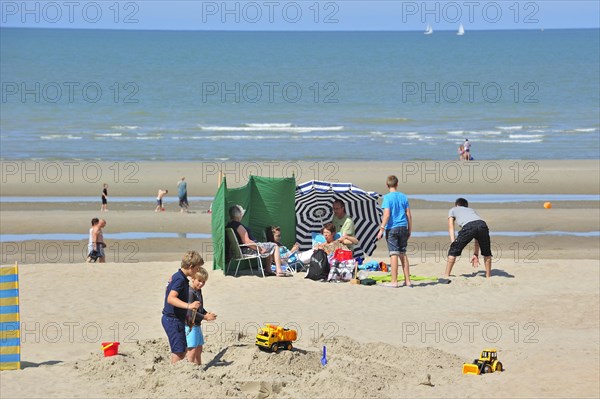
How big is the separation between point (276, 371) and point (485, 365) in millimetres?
2309

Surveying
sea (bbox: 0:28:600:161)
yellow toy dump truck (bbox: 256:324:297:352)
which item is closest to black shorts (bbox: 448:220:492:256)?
yellow toy dump truck (bbox: 256:324:297:352)

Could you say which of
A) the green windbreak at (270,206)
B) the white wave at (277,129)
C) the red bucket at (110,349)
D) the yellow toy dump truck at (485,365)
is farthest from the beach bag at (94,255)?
the white wave at (277,129)

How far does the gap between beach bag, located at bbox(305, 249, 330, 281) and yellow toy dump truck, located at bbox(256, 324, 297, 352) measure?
14.9 feet

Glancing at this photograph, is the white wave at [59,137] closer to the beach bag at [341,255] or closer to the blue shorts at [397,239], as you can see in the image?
the beach bag at [341,255]

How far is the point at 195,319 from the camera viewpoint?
9.80 meters

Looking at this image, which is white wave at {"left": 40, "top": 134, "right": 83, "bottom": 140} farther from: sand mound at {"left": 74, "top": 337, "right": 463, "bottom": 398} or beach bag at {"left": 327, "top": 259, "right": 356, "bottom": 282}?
sand mound at {"left": 74, "top": 337, "right": 463, "bottom": 398}

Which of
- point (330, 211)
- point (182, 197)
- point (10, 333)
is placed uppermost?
point (182, 197)

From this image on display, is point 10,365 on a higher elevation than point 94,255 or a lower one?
lower

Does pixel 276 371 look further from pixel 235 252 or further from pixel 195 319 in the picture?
pixel 235 252

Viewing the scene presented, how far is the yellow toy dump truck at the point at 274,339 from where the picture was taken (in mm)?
10406

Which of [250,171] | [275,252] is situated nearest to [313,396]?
[275,252]

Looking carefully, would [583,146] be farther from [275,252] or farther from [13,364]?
[13,364]

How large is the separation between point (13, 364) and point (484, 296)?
699 centimetres

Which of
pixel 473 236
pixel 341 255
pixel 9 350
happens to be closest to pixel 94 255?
pixel 341 255
